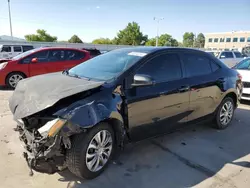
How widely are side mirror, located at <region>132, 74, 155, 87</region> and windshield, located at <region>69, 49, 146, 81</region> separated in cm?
24

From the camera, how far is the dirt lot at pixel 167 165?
2.86m

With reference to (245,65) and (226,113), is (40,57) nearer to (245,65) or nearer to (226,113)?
(226,113)

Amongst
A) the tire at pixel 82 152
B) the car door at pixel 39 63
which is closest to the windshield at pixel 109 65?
the tire at pixel 82 152

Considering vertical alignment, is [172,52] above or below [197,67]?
above

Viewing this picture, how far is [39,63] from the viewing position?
831 cm

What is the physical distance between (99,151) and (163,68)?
5.23ft

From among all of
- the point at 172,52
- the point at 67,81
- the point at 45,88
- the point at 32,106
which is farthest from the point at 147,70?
the point at 32,106

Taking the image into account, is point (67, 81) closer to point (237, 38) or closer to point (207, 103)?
point (207, 103)

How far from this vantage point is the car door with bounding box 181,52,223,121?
12.9 feet

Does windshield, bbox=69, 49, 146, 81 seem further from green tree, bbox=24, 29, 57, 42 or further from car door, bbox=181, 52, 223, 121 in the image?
green tree, bbox=24, 29, 57, 42

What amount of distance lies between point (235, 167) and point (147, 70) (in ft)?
6.28

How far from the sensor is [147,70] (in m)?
3.34

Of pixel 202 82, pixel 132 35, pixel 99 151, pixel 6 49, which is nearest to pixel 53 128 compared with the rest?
pixel 99 151

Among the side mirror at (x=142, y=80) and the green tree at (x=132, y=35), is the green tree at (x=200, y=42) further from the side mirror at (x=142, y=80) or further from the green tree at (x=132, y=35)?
the side mirror at (x=142, y=80)
